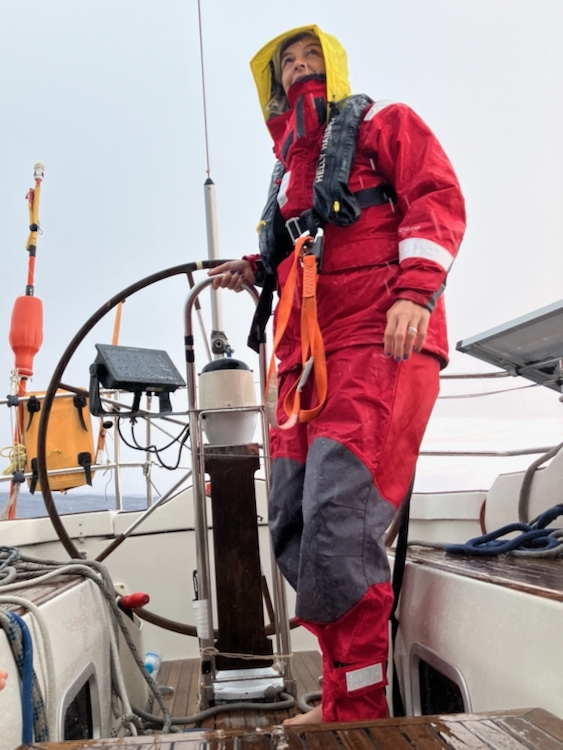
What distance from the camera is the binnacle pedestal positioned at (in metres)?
1.75

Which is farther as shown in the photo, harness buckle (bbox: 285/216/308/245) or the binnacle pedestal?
the binnacle pedestal

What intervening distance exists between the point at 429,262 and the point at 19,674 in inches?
38.5

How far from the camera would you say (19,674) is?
853 mm

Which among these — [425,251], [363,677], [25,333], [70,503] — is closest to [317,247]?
[425,251]

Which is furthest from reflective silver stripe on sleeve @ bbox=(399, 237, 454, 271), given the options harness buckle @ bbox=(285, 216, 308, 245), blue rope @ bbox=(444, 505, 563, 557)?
blue rope @ bbox=(444, 505, 563, 557)

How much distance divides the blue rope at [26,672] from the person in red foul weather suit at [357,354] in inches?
18.4

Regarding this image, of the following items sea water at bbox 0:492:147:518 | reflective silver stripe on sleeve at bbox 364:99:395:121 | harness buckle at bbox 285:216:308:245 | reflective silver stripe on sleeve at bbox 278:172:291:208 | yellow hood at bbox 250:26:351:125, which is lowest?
sea water at bbox 0:492:147:518

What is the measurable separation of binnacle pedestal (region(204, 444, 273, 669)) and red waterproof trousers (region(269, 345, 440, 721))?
1.76 feet

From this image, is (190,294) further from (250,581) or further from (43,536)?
(43,536)

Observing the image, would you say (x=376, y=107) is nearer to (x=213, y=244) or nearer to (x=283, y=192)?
(x=283, y=192)

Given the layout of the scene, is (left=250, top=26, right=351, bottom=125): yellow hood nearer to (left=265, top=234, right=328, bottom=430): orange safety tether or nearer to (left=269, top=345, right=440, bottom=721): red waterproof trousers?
(left=265, top=234, right=328, bottom=430): orange safety tether

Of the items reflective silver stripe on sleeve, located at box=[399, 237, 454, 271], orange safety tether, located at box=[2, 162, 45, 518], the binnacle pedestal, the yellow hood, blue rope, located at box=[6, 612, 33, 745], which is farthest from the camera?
orange safety tether, located at box=[2, 162, 45, 518]

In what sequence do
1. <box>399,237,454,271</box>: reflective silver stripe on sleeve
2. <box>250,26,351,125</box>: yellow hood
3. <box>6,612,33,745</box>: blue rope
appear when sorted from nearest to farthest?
<box>6,612,33,745</box>: blue rope < <box>399,237,454,271</box>: reflective silver stripe on sleeve < <box>250,26,351,125</box>: yellow hood

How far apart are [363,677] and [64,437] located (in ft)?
9.02
